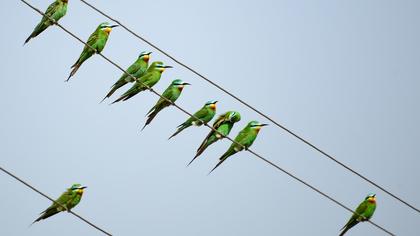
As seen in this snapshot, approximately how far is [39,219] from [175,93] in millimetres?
3294

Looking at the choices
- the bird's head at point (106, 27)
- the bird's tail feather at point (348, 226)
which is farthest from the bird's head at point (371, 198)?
the bird's head at point (106, 27)

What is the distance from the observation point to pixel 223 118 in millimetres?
12203

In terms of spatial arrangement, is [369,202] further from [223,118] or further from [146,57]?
[146,57]

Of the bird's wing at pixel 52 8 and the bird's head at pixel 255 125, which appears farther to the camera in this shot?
the bird's wing at pixel 52 8

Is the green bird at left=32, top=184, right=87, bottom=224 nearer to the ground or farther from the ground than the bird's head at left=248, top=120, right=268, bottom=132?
nearer to the ground

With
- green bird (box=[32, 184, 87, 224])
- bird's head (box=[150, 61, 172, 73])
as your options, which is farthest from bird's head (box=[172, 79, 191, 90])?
green bird (box=[32, 184, 87, 224])

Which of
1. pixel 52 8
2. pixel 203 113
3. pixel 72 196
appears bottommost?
pixel 72 196

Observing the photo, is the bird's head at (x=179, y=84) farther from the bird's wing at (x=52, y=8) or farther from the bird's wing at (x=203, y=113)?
the bird's wing at (x=52, y=8)

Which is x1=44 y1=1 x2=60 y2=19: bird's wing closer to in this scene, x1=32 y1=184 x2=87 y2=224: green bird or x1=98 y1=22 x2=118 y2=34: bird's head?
x1=98 y1=22 x2=118 y2=34: bird's head

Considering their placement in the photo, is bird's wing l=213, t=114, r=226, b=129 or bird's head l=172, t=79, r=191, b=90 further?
bird's head l=172, t=79, r=191, b=90

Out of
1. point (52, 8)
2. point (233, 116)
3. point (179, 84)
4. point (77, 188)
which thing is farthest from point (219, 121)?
point (52, 8)

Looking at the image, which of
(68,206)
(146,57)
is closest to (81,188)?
(68,206)

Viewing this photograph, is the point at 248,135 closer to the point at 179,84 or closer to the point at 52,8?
the point at 179,84

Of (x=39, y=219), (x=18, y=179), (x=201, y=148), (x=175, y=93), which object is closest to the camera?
(x=18, y=179)
